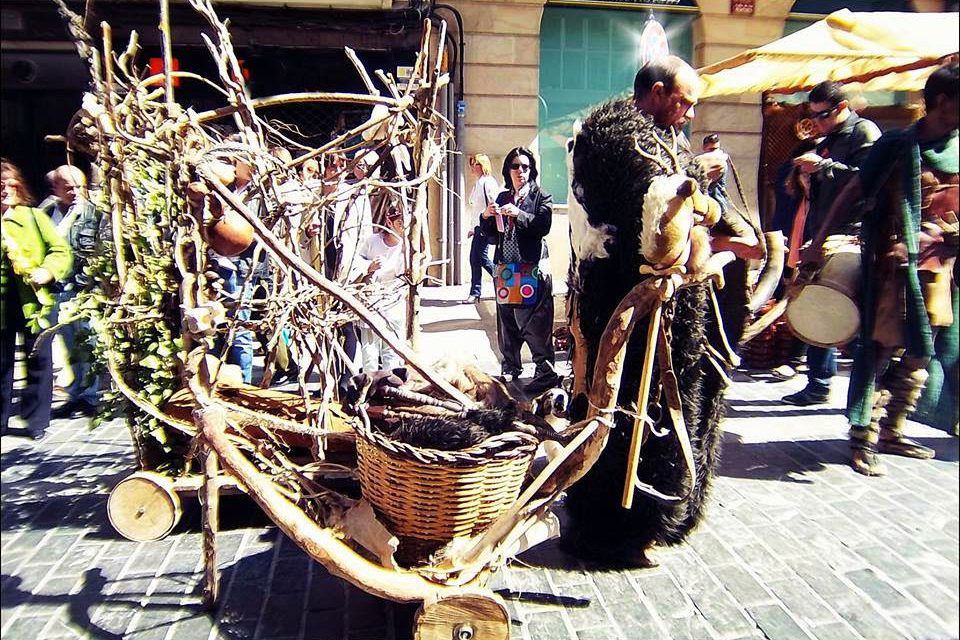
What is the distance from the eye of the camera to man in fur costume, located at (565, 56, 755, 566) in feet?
7.79

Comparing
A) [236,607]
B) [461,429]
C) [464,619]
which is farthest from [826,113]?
[236,607]

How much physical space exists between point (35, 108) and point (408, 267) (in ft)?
21.0

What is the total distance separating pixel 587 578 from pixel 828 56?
16.4ft

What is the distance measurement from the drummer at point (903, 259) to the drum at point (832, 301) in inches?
4.4

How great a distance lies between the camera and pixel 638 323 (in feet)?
8.23

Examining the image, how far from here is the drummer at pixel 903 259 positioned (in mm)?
1761

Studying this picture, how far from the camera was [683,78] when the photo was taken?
2.50m

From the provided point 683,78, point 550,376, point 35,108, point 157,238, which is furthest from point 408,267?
point 35,108

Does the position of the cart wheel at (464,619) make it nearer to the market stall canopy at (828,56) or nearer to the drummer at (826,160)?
the drummer at (826,160)

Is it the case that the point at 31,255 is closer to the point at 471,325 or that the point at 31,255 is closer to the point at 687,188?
the point at 687,188

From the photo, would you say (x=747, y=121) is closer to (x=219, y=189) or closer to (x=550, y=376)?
(x=550, y=376)

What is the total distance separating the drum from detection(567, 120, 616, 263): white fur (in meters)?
1.55

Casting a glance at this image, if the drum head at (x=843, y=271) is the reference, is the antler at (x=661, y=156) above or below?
above

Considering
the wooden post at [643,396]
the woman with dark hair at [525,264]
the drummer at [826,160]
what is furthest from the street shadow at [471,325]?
the wooden post at [643,396]
